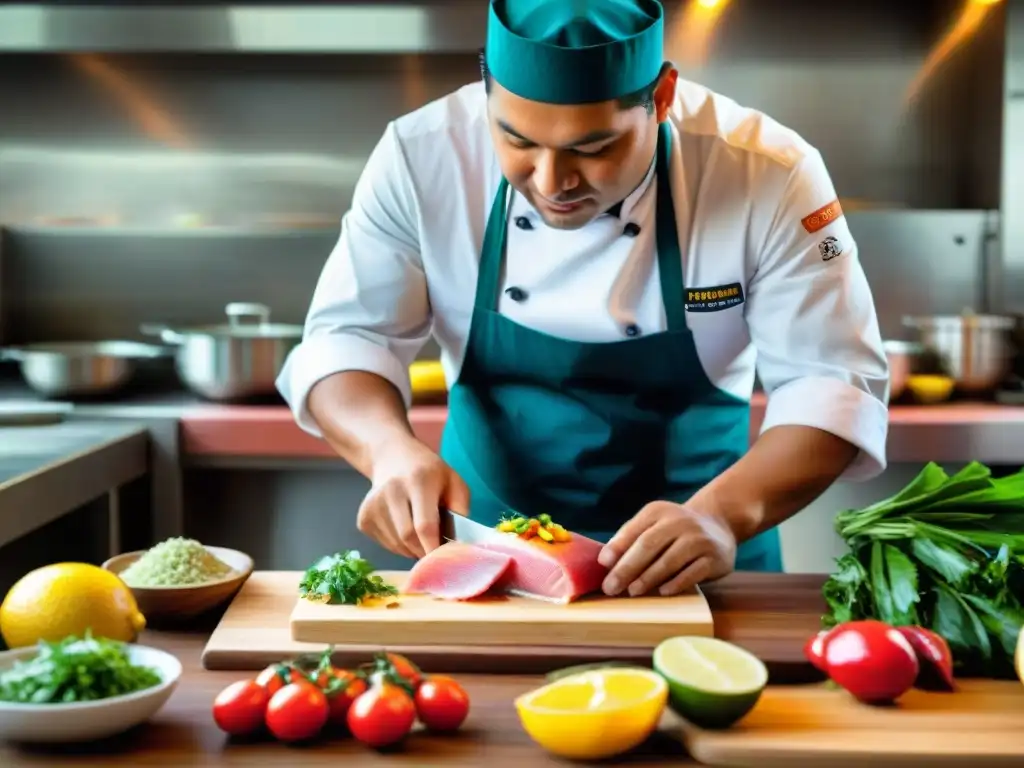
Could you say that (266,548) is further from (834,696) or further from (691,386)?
(834,696)

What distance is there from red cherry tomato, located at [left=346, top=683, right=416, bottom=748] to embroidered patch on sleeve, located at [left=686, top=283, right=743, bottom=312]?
112 centimetres

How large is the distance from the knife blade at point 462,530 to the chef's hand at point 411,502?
0.02 metres

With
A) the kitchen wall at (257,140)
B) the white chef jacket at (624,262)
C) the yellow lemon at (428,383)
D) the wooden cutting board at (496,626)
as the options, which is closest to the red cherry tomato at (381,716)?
the wooden cutting board at (496,626)

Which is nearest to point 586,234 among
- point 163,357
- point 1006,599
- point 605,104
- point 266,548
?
point 605,104

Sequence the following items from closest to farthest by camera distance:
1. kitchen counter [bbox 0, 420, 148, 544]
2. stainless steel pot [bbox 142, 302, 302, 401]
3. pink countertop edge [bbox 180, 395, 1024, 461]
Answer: kitchen counter [bbox 0, 420, 148, 544]
pink countertop edge [bbox 180, 395, 1024, 461]
stainless steel pot [bbox 142, 302, 302, 401]

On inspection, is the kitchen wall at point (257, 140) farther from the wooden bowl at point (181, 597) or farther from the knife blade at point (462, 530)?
the wooden bowl at point (181, 597)

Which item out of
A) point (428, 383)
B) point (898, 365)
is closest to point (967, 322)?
point (898, 365)

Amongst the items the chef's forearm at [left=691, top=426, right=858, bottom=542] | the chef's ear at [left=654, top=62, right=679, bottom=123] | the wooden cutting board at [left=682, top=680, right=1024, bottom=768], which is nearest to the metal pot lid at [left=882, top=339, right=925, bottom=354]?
the chef's forearm at [left=691, top=426, right=858, bottom=542]

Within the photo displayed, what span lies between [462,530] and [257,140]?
266 cm

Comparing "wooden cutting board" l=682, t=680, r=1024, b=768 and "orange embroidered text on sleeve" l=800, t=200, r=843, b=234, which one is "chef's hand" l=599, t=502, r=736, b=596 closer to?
"wooden cutting board" l=682, t=680, r=1024, b=768

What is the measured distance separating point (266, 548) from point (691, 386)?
1686mm

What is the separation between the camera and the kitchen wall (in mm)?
4160

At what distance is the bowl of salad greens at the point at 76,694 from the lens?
Answer: 126 cm

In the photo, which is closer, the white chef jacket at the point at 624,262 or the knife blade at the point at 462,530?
the knife blade at the point at 462,530
